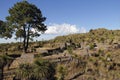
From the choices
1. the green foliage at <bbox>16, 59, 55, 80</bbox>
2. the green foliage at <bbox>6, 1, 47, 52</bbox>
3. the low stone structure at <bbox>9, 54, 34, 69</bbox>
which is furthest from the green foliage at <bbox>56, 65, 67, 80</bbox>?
the green foliage at <bbox>6, 1, 47, 52</bbox>

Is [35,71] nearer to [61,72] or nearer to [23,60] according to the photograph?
[61,72]

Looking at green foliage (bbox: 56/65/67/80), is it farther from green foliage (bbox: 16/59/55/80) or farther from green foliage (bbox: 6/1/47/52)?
green foliage (bbox: 6/1/47/52)

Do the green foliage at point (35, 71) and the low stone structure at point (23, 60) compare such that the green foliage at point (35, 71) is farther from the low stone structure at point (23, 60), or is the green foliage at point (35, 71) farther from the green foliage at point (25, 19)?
the green foliage at point (25, 19)

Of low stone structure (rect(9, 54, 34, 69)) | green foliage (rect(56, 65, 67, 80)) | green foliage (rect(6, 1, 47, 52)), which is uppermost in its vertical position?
green foliage (rect(6, 1, 47, 52))

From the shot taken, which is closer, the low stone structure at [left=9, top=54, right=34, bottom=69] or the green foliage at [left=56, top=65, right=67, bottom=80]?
the green foliage at [left=56, top=65, right=67, bottom=80]

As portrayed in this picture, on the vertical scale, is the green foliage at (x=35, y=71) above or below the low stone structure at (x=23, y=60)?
below

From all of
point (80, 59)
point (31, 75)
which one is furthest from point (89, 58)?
point (31, 75)

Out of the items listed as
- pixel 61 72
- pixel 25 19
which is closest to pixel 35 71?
pixel 61 72

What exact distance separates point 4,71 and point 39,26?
680 inches

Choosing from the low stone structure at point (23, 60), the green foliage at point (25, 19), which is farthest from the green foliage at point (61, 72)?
the green foliage at point (25, 19)

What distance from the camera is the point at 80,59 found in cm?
4050

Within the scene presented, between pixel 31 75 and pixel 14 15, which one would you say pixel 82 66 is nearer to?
pixel 31 75

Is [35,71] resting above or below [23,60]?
below

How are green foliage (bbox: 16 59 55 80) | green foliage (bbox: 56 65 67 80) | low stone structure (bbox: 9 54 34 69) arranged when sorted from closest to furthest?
green foliage (bbox: 16 59 55 80), green foliage (bbox: 56 65 67 80), low stone structure (bbox: 9 54 34 69)
